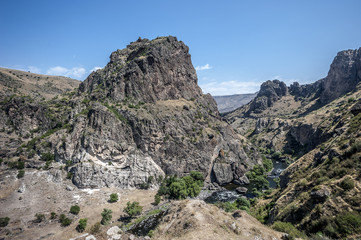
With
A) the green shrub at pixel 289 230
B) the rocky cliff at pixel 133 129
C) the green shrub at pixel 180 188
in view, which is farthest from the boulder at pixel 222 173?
the green shrub at pixel 289 230

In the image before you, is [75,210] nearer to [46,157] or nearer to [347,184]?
[46,157]

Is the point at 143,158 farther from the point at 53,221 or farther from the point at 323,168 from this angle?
the point at 323,168

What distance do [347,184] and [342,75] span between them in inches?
8373

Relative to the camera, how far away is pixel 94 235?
146ft

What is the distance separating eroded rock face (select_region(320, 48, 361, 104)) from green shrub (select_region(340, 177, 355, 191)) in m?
195

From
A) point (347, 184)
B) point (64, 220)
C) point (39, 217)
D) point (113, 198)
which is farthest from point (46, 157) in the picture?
point (347, 184)

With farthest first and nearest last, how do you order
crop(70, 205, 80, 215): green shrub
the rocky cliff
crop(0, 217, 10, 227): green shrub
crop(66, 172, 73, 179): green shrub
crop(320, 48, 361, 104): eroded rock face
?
1. crop(320, 48, 361, 104): eroded rock face
2. the rocky cliff
3. crop(66, 172, 73, 179): green shrub
4. crop(70, 205, 80, 215): green shrub
5. crop(0, 217, 10, 227): green shrub

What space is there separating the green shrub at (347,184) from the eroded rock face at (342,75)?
7691 inches

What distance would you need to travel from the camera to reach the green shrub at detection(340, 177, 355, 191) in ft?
94.6

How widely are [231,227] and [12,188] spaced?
238 ft

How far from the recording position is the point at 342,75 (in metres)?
182

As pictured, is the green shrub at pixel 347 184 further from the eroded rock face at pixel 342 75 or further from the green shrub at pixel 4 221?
the eroded rock face at pixel 342 75

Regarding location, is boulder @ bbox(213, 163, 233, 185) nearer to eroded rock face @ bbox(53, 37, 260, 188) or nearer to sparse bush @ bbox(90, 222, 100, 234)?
eroded rock face @ bbox(53, 37, 260, 188)

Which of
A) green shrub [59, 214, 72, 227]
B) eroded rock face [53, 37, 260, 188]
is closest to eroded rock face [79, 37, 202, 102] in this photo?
eroded rock face [53, 37, 260, 188]
